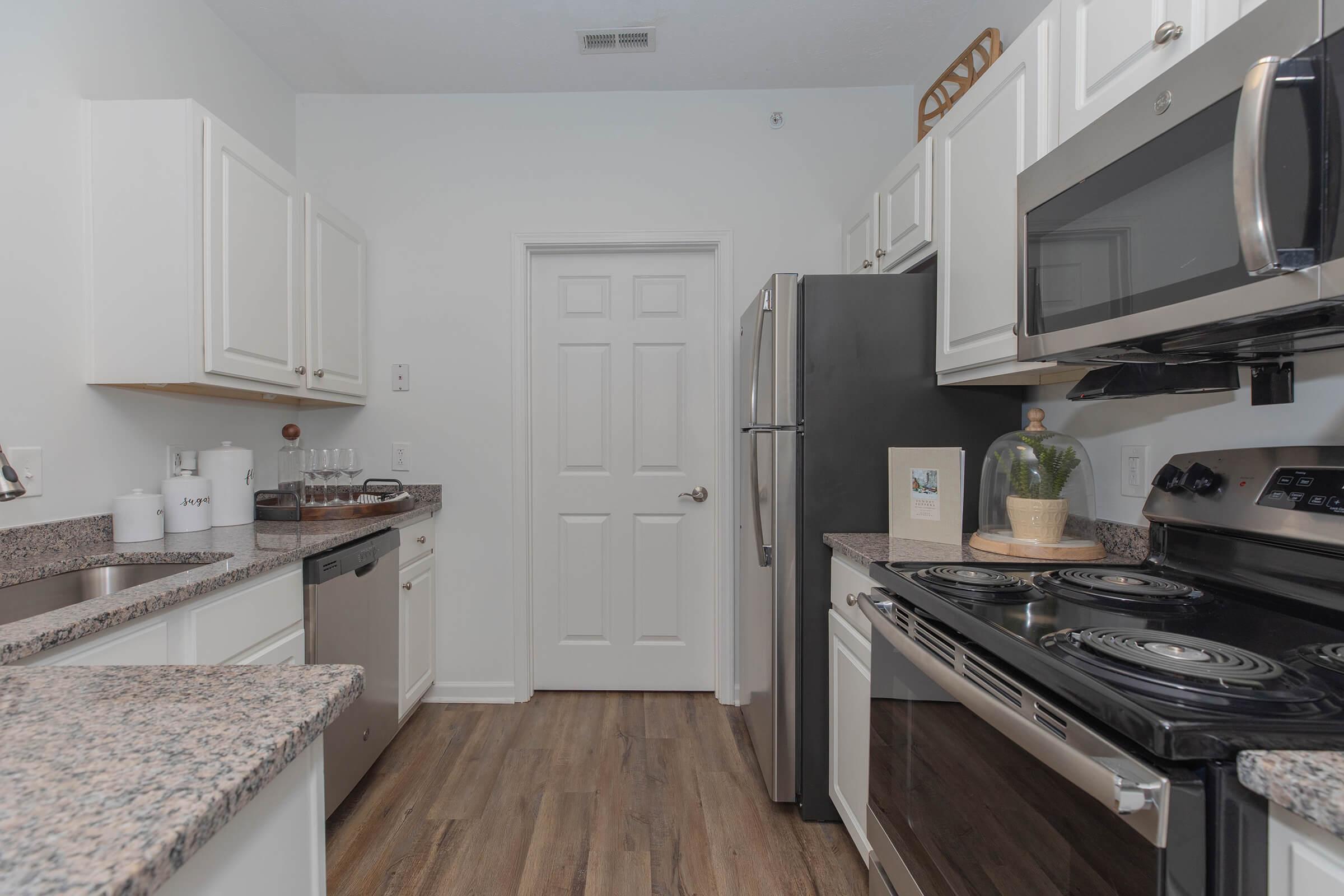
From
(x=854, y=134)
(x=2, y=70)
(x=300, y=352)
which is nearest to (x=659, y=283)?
(x=854, y=134)

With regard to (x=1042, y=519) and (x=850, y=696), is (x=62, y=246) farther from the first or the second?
(x=1042, y=519)

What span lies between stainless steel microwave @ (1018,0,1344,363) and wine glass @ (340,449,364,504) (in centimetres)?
231

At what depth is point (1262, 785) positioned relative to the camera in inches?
22.6

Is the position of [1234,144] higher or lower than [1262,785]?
higher

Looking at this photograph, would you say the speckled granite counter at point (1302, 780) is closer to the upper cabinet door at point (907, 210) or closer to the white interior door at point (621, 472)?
the upper cabinet door at point (907, 210)

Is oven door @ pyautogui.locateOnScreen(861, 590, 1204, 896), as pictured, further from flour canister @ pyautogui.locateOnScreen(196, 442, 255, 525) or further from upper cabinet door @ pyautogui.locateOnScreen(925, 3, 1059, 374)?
flour canister @ pyautogui.locateOnScreen(196, 442, 255, 525)

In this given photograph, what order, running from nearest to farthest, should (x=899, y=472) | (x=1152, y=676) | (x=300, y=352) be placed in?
(x=1152, y=676)
(x=899, y=472)
(x=300, y=352)

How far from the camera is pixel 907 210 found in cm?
201

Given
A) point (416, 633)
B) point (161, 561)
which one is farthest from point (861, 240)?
point (161, 561)

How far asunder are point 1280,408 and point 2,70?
2.89 m

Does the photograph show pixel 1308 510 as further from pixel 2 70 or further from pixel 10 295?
pixel 2 70

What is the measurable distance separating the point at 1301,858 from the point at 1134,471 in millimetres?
1180

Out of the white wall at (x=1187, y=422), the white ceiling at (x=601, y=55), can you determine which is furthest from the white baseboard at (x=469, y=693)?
the white ceiling at (x=601, y=55)

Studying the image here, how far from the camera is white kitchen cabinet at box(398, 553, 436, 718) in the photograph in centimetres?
238
